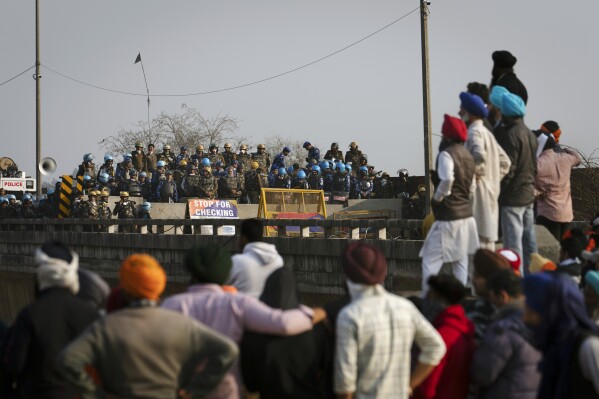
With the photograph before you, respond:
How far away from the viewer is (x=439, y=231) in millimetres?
11406

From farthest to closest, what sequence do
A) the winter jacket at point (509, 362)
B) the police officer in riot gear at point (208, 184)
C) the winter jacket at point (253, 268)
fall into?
the police officer in riot gear at point (208, 184), the winter jacket at point (253, 268), the winter jacket at point (509, 362)

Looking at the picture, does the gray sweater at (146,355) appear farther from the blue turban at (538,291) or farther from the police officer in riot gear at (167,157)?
the police officer in riot gear at (167,157)

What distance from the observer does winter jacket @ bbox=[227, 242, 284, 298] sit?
8.80 meters

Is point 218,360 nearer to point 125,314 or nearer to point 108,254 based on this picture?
point 125,314

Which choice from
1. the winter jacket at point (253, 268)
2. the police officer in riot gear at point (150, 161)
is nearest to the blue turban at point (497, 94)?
the winter jacket at point (253, 268)

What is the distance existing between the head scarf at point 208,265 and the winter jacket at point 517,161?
5.55 m

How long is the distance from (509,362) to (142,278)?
2.16 meters

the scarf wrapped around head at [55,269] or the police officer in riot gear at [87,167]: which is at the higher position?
the police officer in riot gear at [87,167]

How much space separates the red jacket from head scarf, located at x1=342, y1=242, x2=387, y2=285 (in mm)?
640

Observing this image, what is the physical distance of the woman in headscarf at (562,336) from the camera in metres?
6.51

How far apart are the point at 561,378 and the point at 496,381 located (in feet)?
2.29

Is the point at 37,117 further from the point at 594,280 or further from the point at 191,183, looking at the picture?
the point at 594,280

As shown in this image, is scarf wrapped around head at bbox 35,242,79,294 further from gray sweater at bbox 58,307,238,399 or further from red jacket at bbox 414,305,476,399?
red jacket at bbox 414,305,476,399

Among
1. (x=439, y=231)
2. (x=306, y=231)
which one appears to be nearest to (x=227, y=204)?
(x=306, y=231)
